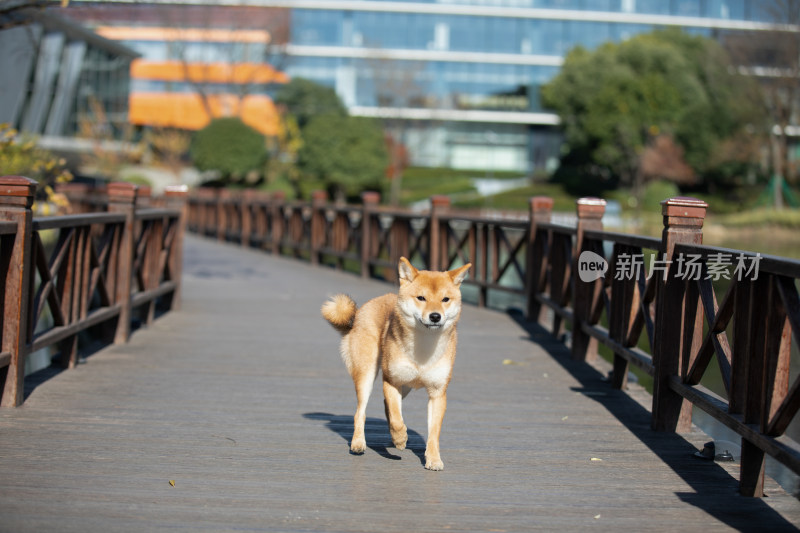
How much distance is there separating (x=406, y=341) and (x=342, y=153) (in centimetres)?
4574

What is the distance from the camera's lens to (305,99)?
209ft

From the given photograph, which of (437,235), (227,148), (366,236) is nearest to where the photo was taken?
(437,235)

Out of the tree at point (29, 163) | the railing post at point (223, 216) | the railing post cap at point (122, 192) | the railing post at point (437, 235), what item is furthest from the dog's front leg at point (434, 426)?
the railing post at point (223, 216)

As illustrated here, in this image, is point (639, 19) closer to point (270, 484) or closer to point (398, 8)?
point (398, 8)

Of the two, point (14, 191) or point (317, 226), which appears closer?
point (14, 191)

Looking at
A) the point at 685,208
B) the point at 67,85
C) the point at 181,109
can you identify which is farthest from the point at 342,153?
the point at 685,208

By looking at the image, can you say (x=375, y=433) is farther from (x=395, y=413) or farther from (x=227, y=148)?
(x=227, y=148)

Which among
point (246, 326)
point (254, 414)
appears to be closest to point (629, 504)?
point (254, 414)

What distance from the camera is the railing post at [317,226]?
20.3 metres

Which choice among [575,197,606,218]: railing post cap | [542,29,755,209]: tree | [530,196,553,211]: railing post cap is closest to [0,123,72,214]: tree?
[575,197,606,218]: railing post cap

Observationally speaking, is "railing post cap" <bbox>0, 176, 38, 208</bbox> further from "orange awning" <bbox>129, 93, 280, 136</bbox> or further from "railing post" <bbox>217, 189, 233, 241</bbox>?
"orange awning" <bbox>129, 93, 280, 136</bbox>

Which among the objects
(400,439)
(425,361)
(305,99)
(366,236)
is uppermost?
(305,99)

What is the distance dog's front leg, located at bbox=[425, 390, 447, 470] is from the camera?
513 centimetres

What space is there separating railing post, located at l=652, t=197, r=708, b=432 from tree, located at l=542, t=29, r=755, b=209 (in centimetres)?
5078
